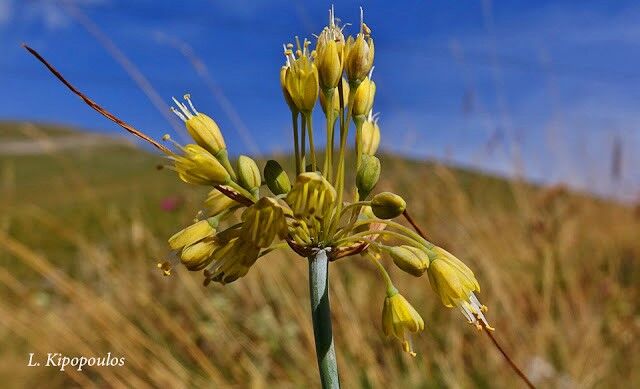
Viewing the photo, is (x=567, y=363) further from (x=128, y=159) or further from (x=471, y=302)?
(x=128, y=159)

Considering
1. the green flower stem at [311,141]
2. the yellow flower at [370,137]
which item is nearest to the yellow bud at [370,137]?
the yellow flower at [370,137]

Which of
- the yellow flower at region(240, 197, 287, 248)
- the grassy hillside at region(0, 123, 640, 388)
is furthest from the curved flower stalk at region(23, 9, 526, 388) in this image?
the grassy hillside at region(0, 123, 640, 388)

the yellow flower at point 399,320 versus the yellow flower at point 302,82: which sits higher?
the yellow flower at point 302,82

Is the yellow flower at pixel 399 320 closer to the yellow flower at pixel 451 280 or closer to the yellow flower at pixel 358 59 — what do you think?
the yellow flower at pixel 451 280

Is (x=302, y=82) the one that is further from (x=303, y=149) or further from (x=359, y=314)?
(x=359, y=314)

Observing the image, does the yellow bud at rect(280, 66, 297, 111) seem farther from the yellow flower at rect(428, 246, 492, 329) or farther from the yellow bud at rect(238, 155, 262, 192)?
the yellow flower at rect(428, 246, 492, 329)
